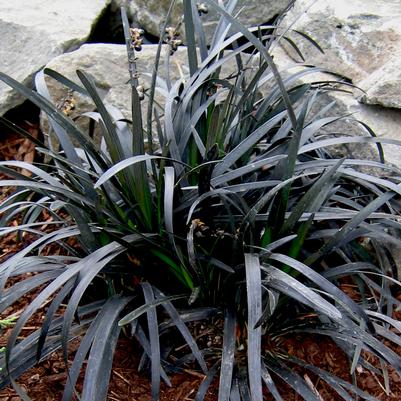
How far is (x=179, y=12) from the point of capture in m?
3.37

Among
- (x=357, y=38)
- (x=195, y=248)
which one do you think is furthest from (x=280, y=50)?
(x=195, y=248)

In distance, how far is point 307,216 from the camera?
6.41ft

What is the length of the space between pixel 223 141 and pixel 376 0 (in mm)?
1316

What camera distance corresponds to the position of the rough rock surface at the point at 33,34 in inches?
121

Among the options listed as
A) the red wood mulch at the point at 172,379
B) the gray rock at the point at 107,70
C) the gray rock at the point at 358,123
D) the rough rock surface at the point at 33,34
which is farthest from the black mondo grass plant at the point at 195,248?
the rough rock surface at the point at 33,34

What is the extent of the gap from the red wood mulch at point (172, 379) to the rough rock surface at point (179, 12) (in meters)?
1.71

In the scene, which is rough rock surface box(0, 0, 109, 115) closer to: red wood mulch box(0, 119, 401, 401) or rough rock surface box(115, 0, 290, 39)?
rough rock surface box(115, 0, 290, 39)

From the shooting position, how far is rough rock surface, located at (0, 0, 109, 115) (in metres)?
3.08

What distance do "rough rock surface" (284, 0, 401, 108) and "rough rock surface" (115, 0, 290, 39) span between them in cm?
31

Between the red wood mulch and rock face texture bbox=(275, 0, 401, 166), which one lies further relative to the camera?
rock face texture bbox=(275, 0, 401, 166)

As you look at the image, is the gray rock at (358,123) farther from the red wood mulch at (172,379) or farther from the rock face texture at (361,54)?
the red wood mulch at (172,379)

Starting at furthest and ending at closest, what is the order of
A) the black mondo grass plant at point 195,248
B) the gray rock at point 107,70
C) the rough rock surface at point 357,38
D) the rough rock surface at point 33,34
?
the rough rock surface at point 33,34
the gray rock at point 107,70
the rough rock surface at point 357,38
the black mondo grass plant at point 195,248

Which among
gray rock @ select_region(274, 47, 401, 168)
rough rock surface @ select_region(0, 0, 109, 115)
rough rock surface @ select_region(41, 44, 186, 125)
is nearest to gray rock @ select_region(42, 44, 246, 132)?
rough rock surface @ select_region(41, 44, 186, 125)

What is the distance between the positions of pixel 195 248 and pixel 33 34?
1.81 metres
